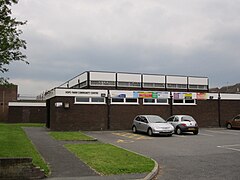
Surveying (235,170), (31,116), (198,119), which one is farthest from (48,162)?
(31,116)

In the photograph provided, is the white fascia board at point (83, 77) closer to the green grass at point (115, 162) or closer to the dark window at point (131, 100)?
the dark window at point (131, 100)

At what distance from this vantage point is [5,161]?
26.6ft

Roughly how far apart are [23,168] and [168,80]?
32745 mm

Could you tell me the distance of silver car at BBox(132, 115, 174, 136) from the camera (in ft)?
71.2

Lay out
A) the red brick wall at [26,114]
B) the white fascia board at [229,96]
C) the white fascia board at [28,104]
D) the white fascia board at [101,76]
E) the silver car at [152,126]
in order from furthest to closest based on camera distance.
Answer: the white fascia board at [28,104] → the red brick wall at [26,114] → the white fascia board at [101,76] → the white fascia board at [229,96] → the silver car at [152,126]

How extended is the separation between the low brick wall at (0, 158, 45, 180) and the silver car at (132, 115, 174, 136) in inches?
557

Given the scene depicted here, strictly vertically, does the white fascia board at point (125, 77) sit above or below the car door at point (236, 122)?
above

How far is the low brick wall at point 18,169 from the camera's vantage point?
8.09 m

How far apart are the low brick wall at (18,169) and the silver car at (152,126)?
1414 cm

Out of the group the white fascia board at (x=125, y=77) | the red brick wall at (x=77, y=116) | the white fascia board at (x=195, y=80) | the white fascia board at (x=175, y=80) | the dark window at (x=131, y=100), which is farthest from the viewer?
the white fascia board at (x=195, y=80)

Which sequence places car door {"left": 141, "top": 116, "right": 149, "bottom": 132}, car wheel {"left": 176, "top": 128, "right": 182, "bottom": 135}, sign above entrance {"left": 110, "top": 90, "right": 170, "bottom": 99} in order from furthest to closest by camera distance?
1. sign above entrance {"left": 110, "top": 90, "right": 170, "bottom": 99}
2. car wheel {"left": 176, "top": 128, "right": 182, "bottom": 135}
3. car door {"left": 141, "top": 116, "right": 149, "bottom": 132}

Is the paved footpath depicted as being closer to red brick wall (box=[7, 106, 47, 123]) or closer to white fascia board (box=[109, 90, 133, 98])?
white fascia board (box=[109, 90, 133, 98])

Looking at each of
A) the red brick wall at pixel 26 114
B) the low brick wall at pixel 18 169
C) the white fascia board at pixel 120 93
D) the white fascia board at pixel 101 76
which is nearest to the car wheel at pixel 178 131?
the white fascia board at pixel 120 93

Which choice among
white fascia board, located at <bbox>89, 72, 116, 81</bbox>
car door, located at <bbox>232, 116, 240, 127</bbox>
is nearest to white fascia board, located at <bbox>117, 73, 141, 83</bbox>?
white fascia board, located at <bbox>89, 72, 116, 81</bbox>
